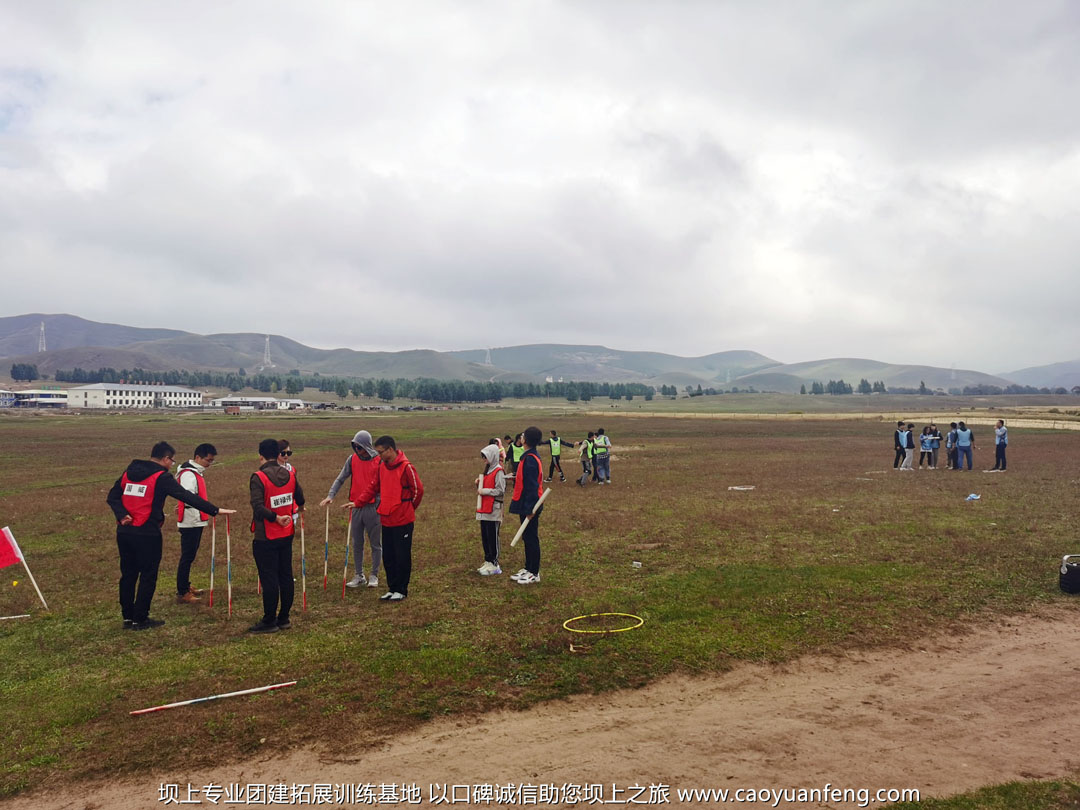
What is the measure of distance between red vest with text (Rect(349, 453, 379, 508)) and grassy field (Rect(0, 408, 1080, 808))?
1.70 metres

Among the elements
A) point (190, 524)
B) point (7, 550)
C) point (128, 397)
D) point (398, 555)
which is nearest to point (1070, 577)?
point (398, 555)

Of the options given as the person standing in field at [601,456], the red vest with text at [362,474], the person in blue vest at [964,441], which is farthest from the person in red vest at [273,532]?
the person in blue vest at [964,441]

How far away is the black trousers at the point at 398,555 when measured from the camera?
34.7ft

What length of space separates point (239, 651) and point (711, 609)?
6616 millimetres

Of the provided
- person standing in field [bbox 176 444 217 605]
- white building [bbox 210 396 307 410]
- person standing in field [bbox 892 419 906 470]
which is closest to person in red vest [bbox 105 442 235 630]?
person standing in field [bbox 176 444 217 605]

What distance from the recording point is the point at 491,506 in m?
11.9

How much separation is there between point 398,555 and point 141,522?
3.63m

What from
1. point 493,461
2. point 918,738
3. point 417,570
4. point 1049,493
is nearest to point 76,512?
point 417,570

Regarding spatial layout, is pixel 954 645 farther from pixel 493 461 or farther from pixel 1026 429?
pixel 1026 429

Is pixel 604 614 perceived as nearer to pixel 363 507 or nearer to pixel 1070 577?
pixel 363 507

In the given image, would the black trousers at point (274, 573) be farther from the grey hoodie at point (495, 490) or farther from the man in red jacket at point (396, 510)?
the grey hoodie at point (495, 490)

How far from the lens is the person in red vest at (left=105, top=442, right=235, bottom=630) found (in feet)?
30.5

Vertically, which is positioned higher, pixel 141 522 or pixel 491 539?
pixel 141 522

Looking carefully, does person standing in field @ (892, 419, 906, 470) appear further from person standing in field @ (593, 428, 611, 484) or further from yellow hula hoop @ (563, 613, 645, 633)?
yellow hula hoop @ (563, 613, 645, 633)
